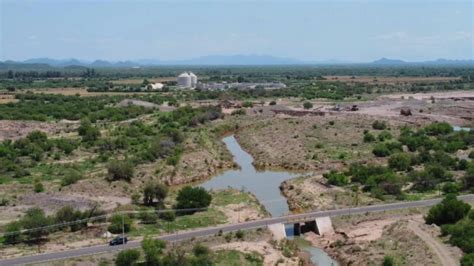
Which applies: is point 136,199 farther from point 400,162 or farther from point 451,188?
point 400,162

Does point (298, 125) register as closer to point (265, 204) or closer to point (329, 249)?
point (265, 204)

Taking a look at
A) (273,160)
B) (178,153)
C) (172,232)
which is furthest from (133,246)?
(273,160)

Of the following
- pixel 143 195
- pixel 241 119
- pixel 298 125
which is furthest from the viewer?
pixel 241 119

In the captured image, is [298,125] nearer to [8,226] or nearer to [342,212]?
[342,212]

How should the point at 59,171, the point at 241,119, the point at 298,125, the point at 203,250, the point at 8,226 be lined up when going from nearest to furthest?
the point at 203,250, the point at 8,226, the point at 59,171, the point at 298,125, the point at 241,119

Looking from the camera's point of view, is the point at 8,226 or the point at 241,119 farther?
the point at 241,119

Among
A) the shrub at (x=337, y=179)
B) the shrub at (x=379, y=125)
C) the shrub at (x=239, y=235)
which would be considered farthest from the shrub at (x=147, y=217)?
the shrub at (x=379, y=125)

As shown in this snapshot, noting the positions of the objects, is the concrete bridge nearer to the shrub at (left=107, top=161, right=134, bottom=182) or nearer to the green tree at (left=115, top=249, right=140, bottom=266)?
the green tree at (left=115, top=249, right=140, bottom=266)
